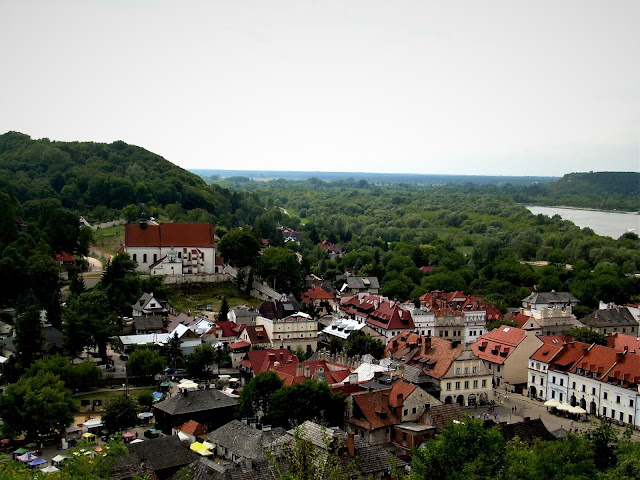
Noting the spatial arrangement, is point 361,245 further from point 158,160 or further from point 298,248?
point 158,160

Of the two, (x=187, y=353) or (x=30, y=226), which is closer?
(x=187, y=353)

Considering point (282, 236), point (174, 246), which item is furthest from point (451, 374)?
point (282, 236)

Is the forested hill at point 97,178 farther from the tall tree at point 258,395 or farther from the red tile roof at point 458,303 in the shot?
the tall tree at point 258,395

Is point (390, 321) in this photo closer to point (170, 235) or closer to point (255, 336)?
point (255, 336)

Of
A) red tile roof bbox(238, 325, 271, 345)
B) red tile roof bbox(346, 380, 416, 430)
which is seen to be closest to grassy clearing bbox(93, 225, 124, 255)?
red tile roof bbox(238, 325, 271, 345)

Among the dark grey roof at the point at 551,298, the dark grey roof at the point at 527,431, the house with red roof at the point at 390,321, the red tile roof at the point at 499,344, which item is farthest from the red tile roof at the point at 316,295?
the dark grey roof at the point at 527,431

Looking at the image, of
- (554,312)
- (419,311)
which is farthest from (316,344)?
(554,312)
